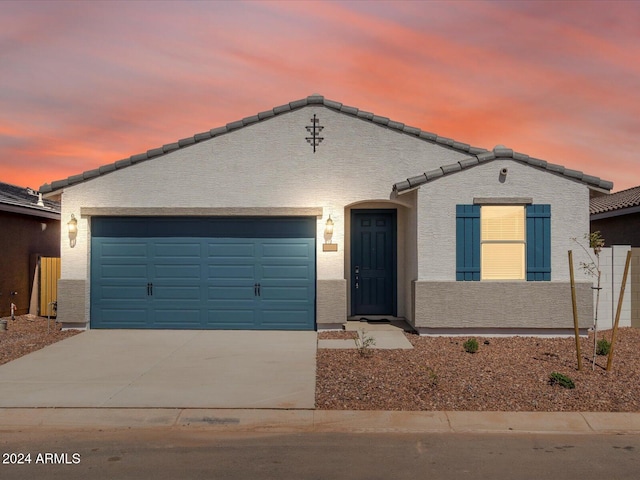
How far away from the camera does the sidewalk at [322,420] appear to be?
627cm

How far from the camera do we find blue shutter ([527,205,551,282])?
38.0 ft

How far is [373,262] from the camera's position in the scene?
539 inches

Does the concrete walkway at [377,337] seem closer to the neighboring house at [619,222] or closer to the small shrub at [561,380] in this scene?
the small shrub at [561,380]

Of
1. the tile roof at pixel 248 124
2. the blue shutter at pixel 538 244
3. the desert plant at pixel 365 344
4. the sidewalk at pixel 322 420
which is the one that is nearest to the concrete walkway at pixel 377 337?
the desert plant at pixel 365 344

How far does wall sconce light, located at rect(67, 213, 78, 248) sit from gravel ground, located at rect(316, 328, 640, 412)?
6.67 m

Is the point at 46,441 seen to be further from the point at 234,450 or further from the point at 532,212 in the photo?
the point at 532,212

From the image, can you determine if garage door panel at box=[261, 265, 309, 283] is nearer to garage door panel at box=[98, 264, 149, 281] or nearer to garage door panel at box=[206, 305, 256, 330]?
garage door panel at box=[206, 305, 256, 330]

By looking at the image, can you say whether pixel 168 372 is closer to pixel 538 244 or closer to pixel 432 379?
pixel 432 379

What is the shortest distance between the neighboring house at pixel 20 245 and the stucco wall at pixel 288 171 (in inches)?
141

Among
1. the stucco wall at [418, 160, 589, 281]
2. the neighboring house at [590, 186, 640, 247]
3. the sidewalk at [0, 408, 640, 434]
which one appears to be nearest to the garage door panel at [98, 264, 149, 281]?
the sidewalk at [0, 408, 640, 434]

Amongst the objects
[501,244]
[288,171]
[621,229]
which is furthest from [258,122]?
[621,229]

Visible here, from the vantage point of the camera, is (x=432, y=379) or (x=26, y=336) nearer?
(x=432, y=379)

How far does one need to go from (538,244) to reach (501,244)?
0.78 meters

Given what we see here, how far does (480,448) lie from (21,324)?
12335 millimetres
